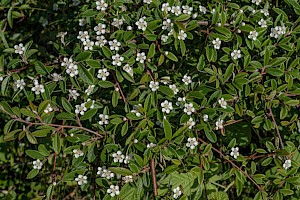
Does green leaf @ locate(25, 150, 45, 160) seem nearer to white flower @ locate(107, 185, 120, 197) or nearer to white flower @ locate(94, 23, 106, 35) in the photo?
white flower @ locate(107, 185, 120, 197)

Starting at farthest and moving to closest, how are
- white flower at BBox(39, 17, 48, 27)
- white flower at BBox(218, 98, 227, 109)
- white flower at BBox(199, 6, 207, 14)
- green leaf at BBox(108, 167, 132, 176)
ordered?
white flower at BBox(39, 17, 48, 27) < white flower at BBox(199, 6, 207, 14) < white flower at BBox(218, 98, 227, 109) < green leaf at BBox(108, 167, 132, 176)

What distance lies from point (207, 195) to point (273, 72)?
0.59m

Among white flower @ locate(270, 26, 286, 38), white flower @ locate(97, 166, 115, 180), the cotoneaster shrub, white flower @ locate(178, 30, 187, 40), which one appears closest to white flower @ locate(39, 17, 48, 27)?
the cotoneaster shrub

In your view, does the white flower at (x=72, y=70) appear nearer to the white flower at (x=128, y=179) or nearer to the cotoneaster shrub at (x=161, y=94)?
the cotoneaster shrub at (x=161, y=94)

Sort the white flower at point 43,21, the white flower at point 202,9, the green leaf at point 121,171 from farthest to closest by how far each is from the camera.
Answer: the white flower at point 43,21
the white flower at point 202,9
the green leaf at point 121,171

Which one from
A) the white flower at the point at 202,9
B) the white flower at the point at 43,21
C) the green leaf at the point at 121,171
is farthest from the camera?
the white flower at the point at 43,21

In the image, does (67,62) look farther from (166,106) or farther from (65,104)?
(166,106)

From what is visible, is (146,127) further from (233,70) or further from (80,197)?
(80,197)

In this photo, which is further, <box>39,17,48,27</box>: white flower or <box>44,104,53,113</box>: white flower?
<box>39,17,48,27</box>: white flower

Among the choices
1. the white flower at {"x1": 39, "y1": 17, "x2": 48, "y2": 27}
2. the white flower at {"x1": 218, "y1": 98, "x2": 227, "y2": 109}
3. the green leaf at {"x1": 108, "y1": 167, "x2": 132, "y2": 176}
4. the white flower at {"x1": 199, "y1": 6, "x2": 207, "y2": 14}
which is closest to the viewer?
the green leaf at {"x1": 108, "y1": 167, "x2": 132, "y2": 176}

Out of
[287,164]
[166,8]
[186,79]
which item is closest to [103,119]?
[186,79]

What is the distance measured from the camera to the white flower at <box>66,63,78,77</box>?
75.3 inches

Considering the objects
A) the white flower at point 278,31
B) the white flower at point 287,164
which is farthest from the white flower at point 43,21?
the white flower at point 287,164

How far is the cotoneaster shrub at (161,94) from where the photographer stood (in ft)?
6.32
